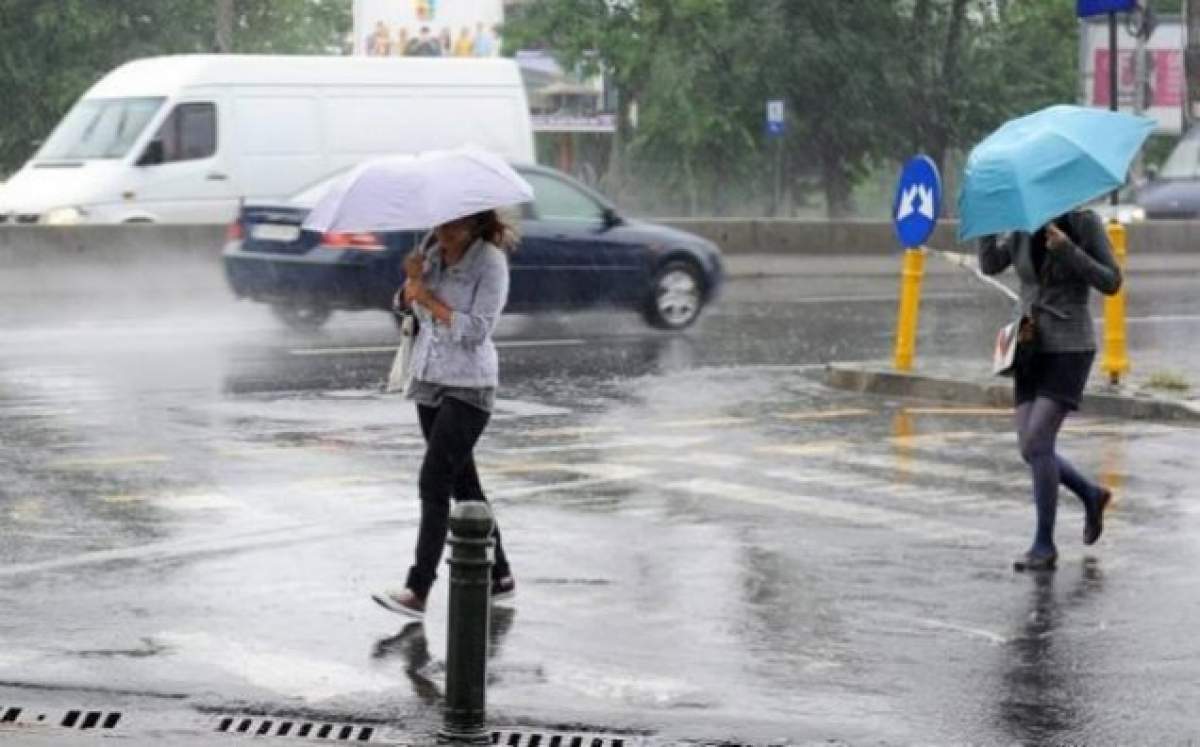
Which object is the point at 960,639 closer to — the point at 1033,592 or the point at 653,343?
the point at 1033,592

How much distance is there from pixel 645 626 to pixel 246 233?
13649mm

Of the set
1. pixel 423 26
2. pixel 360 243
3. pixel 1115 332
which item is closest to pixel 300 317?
pixel 360 243

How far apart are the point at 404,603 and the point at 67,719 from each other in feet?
5.96

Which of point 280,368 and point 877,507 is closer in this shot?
point 877,507

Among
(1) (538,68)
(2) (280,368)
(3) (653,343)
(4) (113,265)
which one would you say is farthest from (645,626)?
(1) (538,68)

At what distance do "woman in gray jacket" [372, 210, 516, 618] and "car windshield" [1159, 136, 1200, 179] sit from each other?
31.4 m

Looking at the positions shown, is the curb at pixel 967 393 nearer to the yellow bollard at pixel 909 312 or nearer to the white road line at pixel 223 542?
the yellow bollard at pixel 909 312

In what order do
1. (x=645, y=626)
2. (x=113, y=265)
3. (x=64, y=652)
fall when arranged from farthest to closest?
(x=113, y=265) → (x=645, y=626) → (x=64, y=652)

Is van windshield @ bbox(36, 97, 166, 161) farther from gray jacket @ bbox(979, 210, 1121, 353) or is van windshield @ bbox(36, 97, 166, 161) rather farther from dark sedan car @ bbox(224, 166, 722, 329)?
gray jacket @ bbox(979, 210, 1121, 353)

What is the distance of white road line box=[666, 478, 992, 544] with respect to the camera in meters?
12.0

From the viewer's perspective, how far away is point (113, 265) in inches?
1089

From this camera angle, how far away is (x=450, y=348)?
9.75 meters

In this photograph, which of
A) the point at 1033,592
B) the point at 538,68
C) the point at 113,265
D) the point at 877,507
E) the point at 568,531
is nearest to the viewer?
the point at 1033,592

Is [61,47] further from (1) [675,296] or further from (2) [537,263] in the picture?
(2) [537,263]
